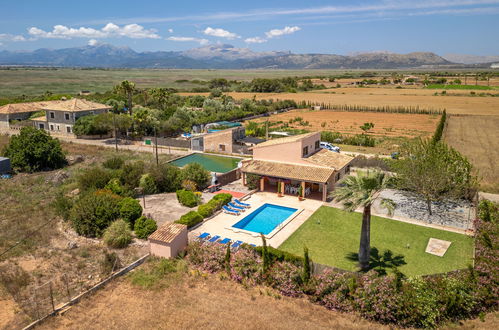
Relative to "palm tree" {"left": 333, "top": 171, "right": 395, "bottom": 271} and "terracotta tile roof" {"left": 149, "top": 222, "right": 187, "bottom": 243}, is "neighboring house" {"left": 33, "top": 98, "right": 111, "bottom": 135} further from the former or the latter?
"palm tree" {"left": 333, "top": 171, "right": 395, "bottom": 271}

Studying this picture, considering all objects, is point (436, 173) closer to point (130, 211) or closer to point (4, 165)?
point (130, 211)

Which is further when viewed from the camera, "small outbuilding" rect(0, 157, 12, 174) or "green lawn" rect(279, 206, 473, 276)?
"small outbuilding" rect(0, 157, 12, 174)

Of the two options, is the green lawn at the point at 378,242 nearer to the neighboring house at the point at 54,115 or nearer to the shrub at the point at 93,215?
the shrub at the point at 93,215

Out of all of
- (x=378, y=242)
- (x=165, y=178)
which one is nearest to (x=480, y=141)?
(x=378, y=242)

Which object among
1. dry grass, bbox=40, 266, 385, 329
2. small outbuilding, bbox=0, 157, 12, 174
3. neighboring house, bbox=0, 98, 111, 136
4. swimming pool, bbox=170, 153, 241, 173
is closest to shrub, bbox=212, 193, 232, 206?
dry grass, bbox=40, 266, 385, 329

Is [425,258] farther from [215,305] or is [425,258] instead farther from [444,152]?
[215,305]
